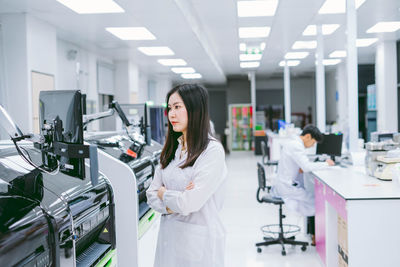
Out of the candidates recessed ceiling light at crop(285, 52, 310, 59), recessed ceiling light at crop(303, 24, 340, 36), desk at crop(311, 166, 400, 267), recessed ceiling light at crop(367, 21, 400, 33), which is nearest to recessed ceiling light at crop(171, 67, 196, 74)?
recessed ceiling light at crop(285, 52, 310, 59)

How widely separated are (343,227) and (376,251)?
0.38m

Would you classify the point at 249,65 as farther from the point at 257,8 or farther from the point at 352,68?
the point at 352,68

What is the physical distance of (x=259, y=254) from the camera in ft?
14.5

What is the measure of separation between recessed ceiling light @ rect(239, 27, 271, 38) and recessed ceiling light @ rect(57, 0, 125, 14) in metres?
2.73

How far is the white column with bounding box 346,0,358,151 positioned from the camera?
498cm

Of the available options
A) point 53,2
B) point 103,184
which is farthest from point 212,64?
point 103,184

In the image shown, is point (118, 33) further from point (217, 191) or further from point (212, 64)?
point (217, 191)

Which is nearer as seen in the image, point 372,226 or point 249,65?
point 372,226

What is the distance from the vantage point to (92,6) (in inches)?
229

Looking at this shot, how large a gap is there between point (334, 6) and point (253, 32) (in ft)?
6.74

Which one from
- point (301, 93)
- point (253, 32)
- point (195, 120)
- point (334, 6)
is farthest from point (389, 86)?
point (301, 93)

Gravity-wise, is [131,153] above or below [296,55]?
below

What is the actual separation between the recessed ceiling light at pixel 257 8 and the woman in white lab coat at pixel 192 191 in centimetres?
447

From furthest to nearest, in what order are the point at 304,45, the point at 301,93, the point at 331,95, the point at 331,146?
1. the point at 301,93
2. the point at 331,95
3. the point at 304,45
4. the point at 331,146
